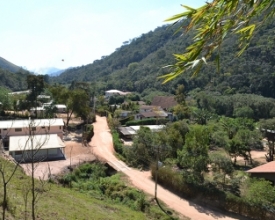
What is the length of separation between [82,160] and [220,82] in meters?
52.9

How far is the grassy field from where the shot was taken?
416 inches

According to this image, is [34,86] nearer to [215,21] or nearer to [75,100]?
[75,100]

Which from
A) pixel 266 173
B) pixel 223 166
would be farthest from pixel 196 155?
pixel 266 173

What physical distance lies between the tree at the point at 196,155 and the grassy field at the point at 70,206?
11.0 feet

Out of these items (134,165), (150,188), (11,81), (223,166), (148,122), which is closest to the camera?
(150,188)

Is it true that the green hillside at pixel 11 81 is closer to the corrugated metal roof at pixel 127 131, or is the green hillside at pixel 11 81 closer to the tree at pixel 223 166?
the corrugated metal roof at pixel 127 131

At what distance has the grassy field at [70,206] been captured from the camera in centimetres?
1058

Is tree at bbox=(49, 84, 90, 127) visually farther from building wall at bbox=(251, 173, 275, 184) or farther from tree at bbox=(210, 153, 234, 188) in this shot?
building wall at bbox=(251, 173, 275, 184)

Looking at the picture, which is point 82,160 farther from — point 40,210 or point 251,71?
point 251,71

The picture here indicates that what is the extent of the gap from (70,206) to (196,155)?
30.5 ft

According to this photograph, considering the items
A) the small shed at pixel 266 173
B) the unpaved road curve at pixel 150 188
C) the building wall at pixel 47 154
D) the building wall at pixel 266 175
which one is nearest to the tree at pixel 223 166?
the small shed at pixel 266 173

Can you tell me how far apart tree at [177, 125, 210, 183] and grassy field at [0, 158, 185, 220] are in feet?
11.0

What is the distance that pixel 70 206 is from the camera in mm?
12367

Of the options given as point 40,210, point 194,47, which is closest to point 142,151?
point 40,210
